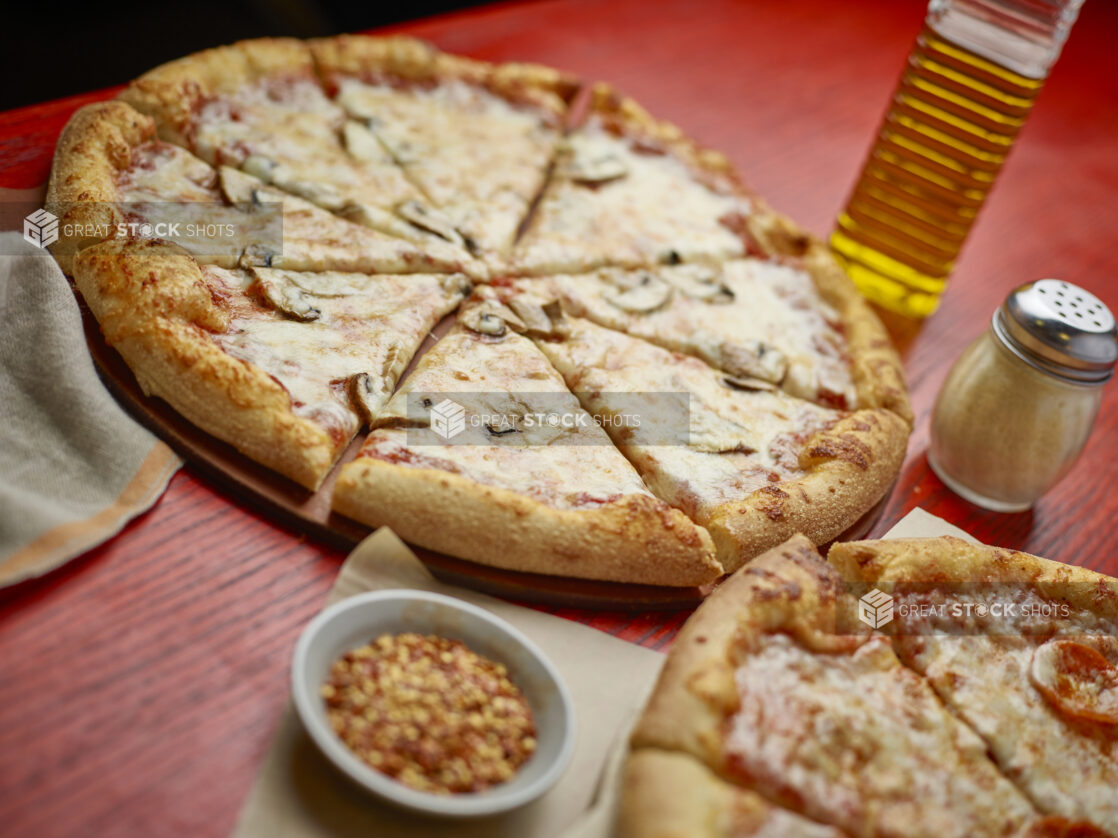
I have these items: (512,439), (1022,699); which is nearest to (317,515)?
(512,439)

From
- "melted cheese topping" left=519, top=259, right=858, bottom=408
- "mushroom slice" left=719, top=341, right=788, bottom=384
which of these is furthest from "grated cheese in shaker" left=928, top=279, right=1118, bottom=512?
"mushroom slice" left=719, top=341, right=788, bottom=384

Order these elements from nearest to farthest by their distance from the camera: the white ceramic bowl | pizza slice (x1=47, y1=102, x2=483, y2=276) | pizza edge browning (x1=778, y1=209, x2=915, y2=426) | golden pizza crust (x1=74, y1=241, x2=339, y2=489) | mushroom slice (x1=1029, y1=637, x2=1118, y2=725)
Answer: the white ceramic bowl
mushroom slice (x1=1029, y1=637, x2=1118, y2=725)
golden pizza crust (x1=74, y1=241, x2=339, y2=489)
pizza slice (x1=47, y1=102, x2=483, y2=276)
pizza edge browning (x1=778, y1=209, x2=915, y2=426)

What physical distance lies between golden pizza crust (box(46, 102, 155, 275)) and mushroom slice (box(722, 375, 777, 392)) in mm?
2076

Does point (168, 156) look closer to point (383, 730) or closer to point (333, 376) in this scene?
point (333, 376)

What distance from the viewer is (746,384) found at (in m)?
3.41

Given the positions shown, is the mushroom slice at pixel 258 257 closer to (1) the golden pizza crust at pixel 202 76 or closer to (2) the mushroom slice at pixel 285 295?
(2) the mushroom slice at pixel 285 295

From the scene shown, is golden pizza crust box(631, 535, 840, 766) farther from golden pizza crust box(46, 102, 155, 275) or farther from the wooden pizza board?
golden pizza crust box(46, 102, 155, 275)

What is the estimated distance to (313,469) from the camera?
2498 millimetres

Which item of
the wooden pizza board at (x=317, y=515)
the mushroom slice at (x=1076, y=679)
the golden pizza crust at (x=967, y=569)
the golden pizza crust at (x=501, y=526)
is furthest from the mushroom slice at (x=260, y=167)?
the mushroom slice at (x=1076, y=679)

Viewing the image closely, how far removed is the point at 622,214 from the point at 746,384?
1180 millimetres

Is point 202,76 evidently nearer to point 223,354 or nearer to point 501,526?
point 223,354

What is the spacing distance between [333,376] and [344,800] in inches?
50.3

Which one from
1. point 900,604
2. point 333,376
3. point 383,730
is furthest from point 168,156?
point 900,604

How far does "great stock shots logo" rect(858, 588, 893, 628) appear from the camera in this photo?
8.08 feet
